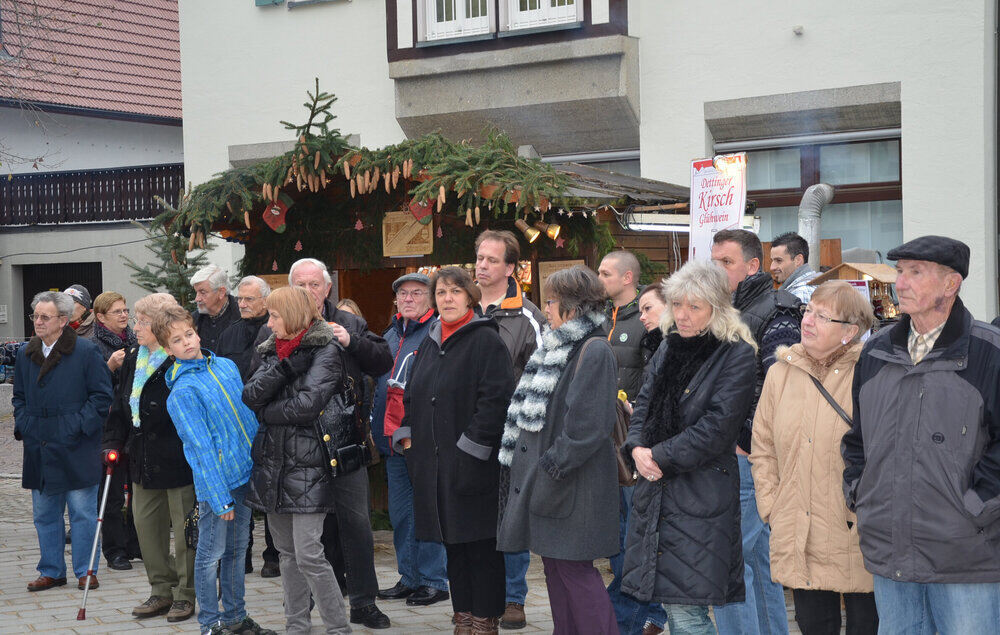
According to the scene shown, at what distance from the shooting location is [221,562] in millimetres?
6285

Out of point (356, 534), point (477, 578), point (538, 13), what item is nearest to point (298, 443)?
point (356, 534)

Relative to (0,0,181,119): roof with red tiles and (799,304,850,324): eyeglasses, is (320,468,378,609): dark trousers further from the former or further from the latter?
(0,0,181,119): roof with red tiles

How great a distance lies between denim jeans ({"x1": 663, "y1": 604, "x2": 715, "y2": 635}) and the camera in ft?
15.9

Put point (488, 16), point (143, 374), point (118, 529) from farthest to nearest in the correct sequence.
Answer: point (488, 16) < point (118, 529) < point (143, 374)

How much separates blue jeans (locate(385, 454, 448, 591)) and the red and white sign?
2532 mm

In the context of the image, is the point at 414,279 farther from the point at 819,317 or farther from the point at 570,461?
the point at 819,317

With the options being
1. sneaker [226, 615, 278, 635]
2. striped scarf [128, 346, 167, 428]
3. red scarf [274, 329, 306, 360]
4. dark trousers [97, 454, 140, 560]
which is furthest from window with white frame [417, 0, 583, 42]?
sneaker [226, 615, 278, 635]

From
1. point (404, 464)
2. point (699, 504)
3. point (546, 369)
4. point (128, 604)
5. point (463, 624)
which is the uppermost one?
point (546, 369)

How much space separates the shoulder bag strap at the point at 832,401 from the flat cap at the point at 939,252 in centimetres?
67

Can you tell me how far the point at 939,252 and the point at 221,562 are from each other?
4.01 m

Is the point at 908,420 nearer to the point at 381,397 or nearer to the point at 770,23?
the point at 381,397

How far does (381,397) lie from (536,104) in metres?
8.03

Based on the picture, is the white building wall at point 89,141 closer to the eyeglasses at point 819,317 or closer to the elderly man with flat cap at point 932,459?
the eyeglasses at point 819,317

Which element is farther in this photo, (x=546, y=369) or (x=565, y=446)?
(x=546, y=369)
